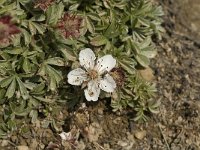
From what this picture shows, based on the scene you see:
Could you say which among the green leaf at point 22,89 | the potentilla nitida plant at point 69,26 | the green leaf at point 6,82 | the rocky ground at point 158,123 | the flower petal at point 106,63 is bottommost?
the rocky ground at point 158,123

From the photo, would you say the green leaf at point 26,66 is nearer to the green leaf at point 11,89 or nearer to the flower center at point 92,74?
the green leaf at point 11,89

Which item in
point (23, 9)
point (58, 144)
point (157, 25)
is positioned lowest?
point (58, 144)

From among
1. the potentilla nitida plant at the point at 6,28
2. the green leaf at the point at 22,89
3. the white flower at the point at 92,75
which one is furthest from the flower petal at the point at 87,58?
the potentilla nitida plant at the point at 6,28

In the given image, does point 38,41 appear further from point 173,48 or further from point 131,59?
point 173,48

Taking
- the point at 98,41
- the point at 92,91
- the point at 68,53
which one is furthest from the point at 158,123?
the point at 68,53

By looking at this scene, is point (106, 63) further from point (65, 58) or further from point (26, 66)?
point (26, 66)

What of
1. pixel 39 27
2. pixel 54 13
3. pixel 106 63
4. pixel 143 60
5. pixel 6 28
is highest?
pixel 6 28

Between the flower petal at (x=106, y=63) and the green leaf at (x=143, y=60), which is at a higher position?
the flower petal at (x=106, y=63)

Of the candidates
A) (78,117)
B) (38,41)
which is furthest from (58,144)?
(38,41)
